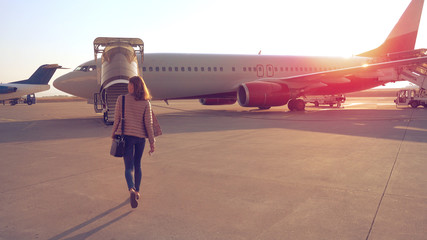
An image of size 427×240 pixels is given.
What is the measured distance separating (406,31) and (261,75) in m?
12.0

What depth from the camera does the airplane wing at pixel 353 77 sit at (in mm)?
15977

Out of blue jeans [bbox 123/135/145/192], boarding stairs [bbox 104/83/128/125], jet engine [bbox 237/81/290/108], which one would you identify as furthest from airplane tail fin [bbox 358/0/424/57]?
blue jeans [bbox 123/135/145/192]

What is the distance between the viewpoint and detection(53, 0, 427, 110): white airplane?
Answer: 1606cm

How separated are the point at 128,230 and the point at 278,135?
6582mm

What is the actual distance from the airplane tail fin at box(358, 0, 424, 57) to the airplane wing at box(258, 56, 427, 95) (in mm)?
2016

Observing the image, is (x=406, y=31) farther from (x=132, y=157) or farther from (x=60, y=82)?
(x=132, y=157)

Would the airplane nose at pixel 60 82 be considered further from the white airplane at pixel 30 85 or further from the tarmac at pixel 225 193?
the white airplane at pixel 30 85

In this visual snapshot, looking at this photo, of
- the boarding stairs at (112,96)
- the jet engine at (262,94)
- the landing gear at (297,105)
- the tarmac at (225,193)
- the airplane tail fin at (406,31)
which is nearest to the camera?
the tarmac at (225,193)

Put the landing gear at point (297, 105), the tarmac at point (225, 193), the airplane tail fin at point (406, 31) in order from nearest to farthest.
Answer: the tarmac at point (225, 193)
the landing gear at point (297, 105)
the airplane tail fin at point (406, 31)

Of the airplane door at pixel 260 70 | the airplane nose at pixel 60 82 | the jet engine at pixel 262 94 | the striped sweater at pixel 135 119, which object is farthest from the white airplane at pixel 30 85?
the striped sweater at pixel 135 119

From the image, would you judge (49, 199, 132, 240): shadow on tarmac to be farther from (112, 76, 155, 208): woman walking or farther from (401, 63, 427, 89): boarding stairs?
(401, 63, 427, 89): boarding stairs

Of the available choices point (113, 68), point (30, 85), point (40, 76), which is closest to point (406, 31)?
point (113, 68)

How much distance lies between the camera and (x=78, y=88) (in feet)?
51.1

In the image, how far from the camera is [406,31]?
22594 mm
